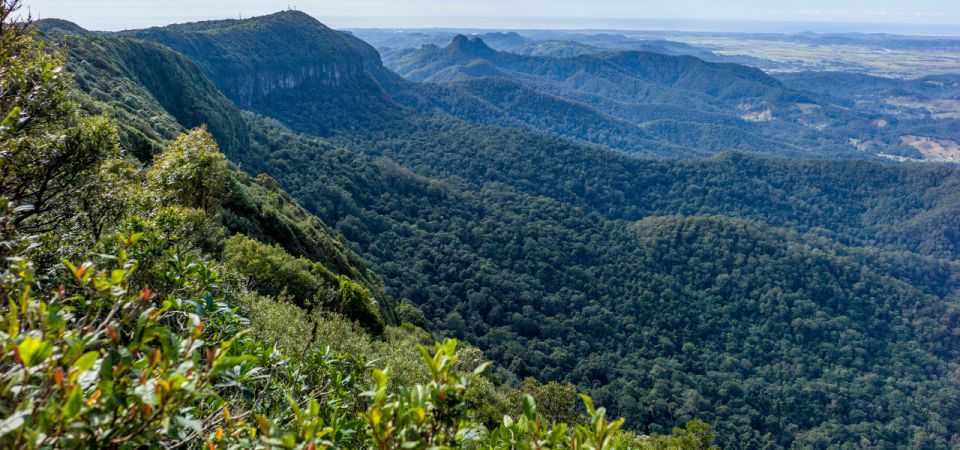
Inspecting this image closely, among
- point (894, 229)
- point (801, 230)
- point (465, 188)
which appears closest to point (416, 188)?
point (465, 188)

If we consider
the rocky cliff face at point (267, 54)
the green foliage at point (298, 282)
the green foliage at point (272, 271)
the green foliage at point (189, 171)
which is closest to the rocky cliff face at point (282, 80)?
the rocky cliff face at point (267, 54)

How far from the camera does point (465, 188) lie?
123 meters

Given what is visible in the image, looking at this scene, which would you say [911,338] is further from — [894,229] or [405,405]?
[405,405]

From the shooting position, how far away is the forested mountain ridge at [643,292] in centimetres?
6762

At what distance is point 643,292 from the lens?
8950cm

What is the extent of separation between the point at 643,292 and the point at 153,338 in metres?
92.5

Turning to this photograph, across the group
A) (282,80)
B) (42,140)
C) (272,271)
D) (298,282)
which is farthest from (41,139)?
(282,80)

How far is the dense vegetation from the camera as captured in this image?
3393 mm

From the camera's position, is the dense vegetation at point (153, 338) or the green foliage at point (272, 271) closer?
the dense vegetation at point (153, 338)

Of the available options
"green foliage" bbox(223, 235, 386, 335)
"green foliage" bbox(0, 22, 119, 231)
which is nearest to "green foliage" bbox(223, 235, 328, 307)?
"green foliage" bbox(223, 235, 386, 335)

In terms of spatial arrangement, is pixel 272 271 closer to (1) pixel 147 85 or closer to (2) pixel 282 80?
(1) pixel 147 85

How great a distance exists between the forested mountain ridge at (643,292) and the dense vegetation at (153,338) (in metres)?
24.8

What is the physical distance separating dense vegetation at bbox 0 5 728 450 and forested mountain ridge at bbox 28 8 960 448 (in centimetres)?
2476

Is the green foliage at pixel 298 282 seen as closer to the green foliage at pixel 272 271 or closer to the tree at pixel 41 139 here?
the green foliage at pixel 272 271
